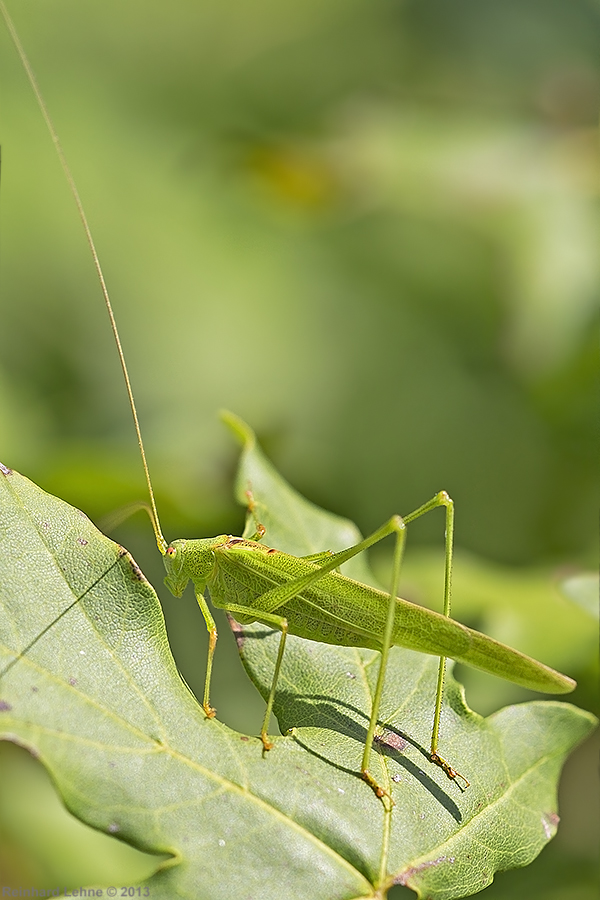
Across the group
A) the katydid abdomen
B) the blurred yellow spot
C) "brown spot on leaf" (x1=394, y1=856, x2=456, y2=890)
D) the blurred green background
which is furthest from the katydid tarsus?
the blurred yellow spot

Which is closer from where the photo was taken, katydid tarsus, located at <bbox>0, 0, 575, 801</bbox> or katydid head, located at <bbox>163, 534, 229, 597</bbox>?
katydid tarsus, located at <bbox>0, 0, 575, 801</bbox>

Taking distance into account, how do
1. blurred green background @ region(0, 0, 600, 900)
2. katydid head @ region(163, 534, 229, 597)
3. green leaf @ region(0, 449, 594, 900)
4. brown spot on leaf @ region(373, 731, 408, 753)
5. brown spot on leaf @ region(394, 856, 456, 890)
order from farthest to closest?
blurred green background @ region(0, 0, 600, 900) < katydid head @ region(163, 534, 229, 597) < brown spot on leaf @ region(373, 731, 408, 753) < brown spot on leaf @ region(394, 856, 456, 890) < green leaf @ region(0, 449, 594, 900)

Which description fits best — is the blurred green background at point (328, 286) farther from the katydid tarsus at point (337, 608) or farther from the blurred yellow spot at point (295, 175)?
the katydid tarsus at point (337, 608)

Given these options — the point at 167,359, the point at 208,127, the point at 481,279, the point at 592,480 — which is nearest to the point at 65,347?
the point at 167,359

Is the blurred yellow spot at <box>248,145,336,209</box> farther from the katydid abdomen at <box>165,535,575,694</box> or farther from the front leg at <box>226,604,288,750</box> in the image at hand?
the front leg at <box>226,604,288,750</box>

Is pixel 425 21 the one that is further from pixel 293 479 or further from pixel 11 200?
pixel 293 479

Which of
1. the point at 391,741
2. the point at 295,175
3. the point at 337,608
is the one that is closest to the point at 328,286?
the point at 295,175

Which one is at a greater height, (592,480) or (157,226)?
(157,226)

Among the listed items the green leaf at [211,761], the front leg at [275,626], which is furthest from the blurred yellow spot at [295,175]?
the green leaf at [211,761]
